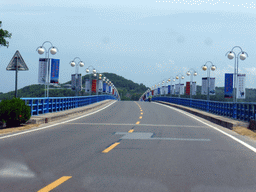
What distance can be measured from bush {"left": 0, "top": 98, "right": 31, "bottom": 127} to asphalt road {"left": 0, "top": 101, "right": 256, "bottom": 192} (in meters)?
3.74

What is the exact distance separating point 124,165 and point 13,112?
9.15 m

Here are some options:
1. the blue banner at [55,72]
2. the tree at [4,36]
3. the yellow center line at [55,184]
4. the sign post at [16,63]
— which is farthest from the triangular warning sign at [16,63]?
the tree at [4,36]

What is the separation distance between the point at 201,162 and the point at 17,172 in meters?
3.99

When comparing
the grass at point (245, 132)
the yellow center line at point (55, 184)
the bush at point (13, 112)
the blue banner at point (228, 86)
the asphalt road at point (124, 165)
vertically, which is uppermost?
the blue banner at point (228, 86)

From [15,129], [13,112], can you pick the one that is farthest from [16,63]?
[15,129]

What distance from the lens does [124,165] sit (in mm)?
7176

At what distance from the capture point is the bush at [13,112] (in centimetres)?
1472

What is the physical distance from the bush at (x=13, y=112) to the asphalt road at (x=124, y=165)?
374 centimetres

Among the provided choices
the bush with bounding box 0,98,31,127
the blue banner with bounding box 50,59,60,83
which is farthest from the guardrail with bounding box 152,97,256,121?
the blue banner with bounding box 50,59,60,83

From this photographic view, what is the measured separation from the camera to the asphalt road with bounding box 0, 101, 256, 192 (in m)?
5.61

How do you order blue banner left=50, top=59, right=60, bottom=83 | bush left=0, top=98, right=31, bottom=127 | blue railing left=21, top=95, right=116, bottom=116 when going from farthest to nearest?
blue banner left=50, top=59, right=60, bottom=83, blue railing left=21, top=95, right=116, bottom=116, bush left=0, top=98, right=31, bottom=127

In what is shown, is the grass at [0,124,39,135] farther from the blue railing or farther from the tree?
the tree

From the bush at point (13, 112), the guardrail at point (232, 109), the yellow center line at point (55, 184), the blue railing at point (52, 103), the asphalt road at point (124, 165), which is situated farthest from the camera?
the blue railing at point (52, 103)

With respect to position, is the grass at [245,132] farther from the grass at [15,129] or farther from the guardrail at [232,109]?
the grass at [15,129]
